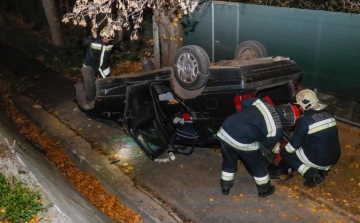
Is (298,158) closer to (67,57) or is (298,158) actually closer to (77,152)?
(77,152)

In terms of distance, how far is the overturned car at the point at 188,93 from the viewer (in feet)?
16.2

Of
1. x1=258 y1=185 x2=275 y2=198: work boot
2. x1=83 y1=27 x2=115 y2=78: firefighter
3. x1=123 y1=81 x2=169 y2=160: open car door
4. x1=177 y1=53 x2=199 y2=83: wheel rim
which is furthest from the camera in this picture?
x1=83 y1=27 x2=115 y2=78: firefighter

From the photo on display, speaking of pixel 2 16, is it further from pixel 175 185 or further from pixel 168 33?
pixel 175 185

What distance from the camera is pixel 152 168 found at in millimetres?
5645

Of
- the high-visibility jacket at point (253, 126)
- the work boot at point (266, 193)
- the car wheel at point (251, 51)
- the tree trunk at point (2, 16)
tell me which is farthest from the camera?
the tree trunk at point (2, 16)

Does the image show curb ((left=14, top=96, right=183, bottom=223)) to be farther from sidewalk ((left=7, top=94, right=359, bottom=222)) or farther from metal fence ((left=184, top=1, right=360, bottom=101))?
metal fence ((left=184, top=1, right=360, bottom=101))

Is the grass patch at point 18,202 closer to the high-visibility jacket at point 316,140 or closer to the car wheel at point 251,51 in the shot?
the high-visibility jacket at point 316,140

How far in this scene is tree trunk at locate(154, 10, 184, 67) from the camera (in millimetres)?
8055

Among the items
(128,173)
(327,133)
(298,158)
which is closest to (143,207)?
(128,173)

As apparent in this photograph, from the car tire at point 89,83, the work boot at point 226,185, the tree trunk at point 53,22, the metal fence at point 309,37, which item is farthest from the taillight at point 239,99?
the tree trunk at point 53,22

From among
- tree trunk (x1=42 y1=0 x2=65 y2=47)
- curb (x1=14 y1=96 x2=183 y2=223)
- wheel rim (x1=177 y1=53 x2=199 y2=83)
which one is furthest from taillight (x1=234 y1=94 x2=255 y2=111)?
tree trunk (x1=42 y1=0 x2=65 y2=47)

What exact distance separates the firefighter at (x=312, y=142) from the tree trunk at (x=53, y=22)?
9.63 metres

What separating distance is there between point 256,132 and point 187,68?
1.29 m

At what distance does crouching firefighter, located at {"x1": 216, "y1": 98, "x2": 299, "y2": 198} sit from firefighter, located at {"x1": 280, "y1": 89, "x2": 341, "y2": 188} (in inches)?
6.6
